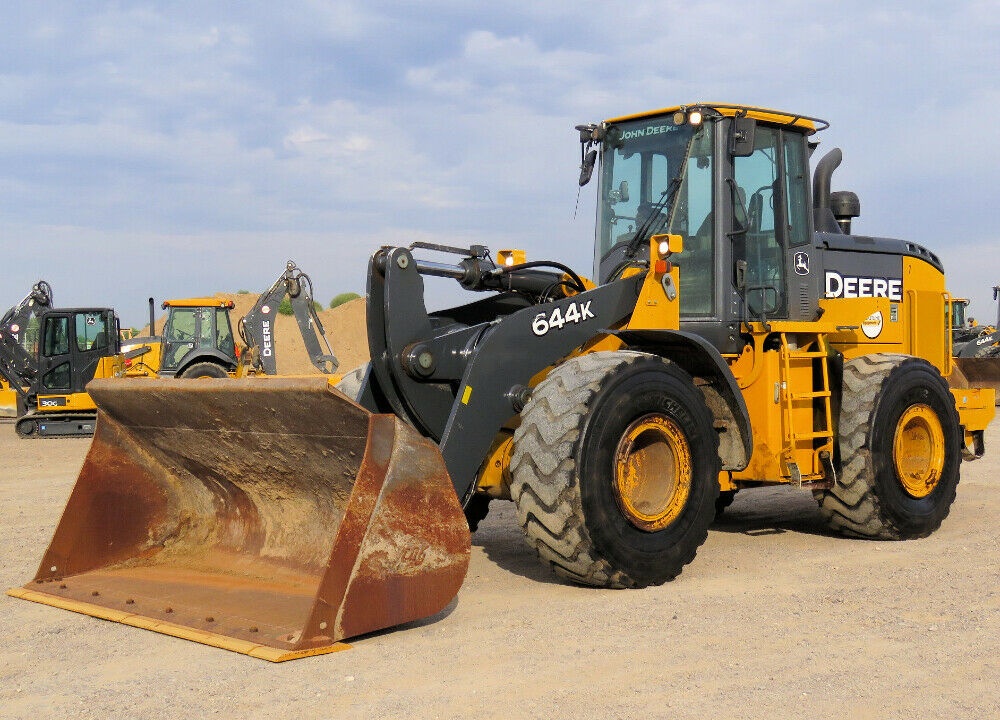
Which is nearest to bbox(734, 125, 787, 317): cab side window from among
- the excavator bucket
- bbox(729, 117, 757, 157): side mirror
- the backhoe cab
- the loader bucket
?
bbox(729, 117, 757, 157): side mirror

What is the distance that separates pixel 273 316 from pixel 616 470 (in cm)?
1597

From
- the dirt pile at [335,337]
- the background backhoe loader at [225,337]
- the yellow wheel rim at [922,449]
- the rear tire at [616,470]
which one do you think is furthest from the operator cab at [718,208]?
the dirt pile at [335,337]

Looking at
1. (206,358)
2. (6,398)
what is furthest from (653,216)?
(6,398)

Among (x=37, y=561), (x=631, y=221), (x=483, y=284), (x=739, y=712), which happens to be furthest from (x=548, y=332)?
(x=37, y=561)

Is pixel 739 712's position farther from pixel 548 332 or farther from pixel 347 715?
pixel 548 332

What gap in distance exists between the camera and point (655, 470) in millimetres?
6148

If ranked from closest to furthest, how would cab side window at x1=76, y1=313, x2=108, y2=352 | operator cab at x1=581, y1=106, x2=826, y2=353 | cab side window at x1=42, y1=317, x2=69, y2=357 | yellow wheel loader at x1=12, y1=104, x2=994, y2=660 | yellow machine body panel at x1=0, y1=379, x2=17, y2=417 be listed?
yellow wheel loader at x1=12, y1=104, x2=994, y2=660 < operator cab at x1=581, y1=106, x2=826, y2=353 < cab side window at x1=42, y1=317, x2=69, y2=357 < cab side window at x1=76, y1=313, x2=108, y2=352 < yellow machine body panel at x1=0, y1=379, x2=17, y2=417

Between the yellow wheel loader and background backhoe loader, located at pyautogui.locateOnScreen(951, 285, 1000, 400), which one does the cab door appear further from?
background backhoe loader, located at pyautogui.locateOnScreen(951, 285, 1000, 400)

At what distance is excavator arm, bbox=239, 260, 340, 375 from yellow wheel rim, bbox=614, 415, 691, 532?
592 inches

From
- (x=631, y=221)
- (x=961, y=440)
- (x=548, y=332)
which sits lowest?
(x=961, y=440)

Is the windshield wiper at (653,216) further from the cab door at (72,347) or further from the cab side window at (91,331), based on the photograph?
the cab side window at (91,331)

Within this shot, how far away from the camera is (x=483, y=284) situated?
6.70m

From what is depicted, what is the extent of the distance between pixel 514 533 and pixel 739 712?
13.5 feet

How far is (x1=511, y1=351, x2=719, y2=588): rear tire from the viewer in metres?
5.52
